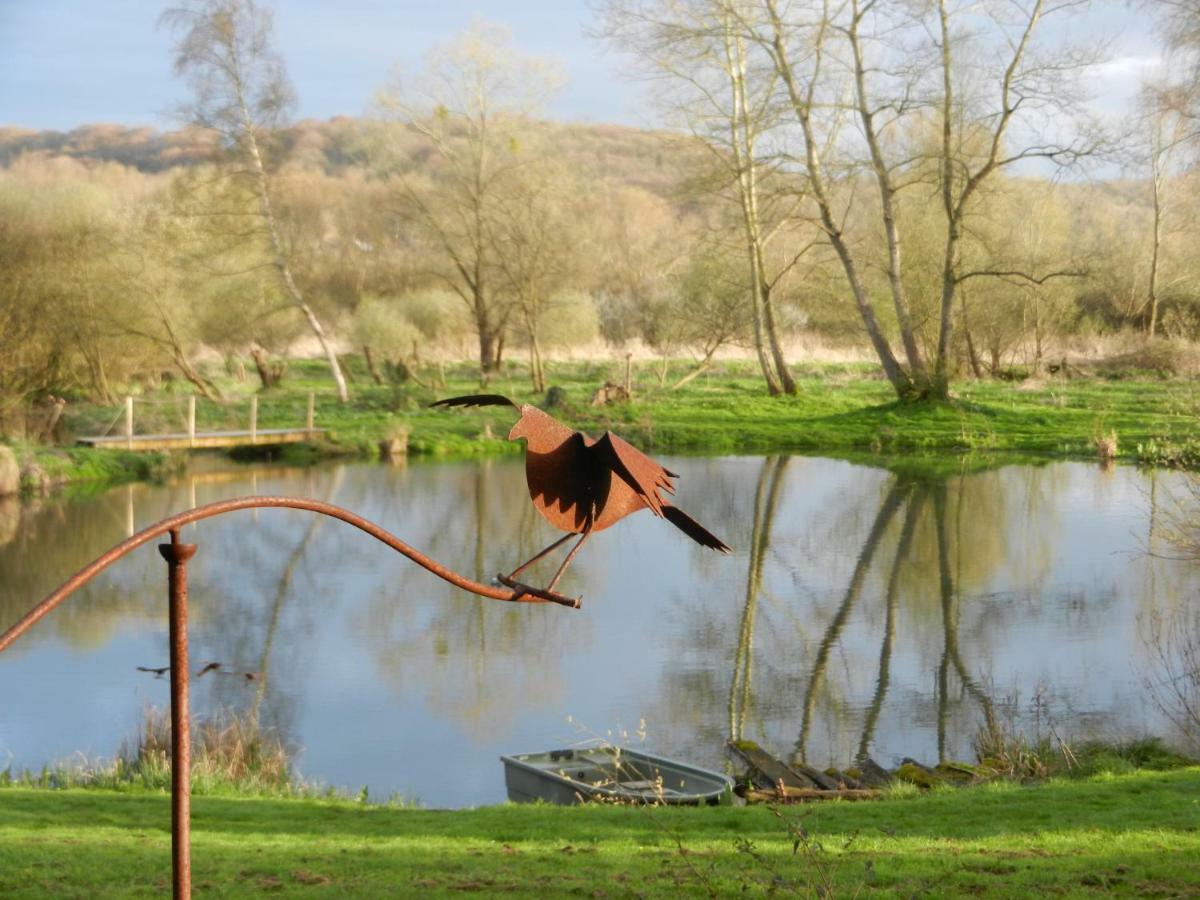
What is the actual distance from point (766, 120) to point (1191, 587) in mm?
17771

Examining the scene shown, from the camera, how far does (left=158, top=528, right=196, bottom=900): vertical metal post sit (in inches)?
65.4

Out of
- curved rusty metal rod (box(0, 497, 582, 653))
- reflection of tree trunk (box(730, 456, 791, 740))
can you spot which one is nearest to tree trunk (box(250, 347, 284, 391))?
reflection of tree trunk (box(730, 456, 791, 740))

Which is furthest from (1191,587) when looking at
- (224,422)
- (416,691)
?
(224,422)

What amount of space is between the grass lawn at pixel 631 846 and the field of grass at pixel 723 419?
17654 millimetres

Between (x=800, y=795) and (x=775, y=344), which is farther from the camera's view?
(x=775, y=344)

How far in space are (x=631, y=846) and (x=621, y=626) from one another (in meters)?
8.35

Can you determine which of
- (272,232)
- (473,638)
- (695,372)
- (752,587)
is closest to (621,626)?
(473,638)

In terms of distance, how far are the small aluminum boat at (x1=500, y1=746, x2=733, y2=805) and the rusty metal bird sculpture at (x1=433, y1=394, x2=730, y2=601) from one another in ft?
19.9

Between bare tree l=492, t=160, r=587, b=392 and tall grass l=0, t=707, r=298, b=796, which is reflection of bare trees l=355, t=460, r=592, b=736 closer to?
tall grass l=0, t=707, r=298, b=796

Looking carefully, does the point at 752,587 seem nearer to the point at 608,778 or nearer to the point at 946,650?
the point at 946,650

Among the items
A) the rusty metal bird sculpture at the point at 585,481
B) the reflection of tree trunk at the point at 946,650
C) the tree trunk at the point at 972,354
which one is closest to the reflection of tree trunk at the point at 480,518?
the reflection of tree trunk at the point at 946,650

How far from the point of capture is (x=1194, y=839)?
6023 mm

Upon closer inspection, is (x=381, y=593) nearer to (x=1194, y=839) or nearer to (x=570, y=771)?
(x=570, y=771)

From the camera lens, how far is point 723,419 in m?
31.2
